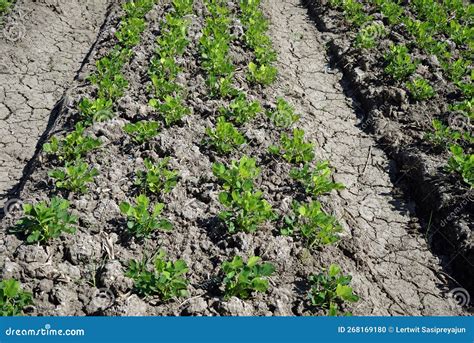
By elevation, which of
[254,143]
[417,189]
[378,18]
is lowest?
[254,143]

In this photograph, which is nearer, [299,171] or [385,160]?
[299,171]

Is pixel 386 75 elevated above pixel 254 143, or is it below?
above

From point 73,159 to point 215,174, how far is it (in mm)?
1577

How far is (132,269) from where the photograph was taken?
375cm

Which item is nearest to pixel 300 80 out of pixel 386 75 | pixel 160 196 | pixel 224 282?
pixel 386 75

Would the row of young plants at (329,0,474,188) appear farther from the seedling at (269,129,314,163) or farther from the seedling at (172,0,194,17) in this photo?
the seedling at (172,0,194,17)

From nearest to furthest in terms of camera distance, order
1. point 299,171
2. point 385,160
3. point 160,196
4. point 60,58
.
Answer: point 160,196, point 299,171, point 385,160, point 60,58

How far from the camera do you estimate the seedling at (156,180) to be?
455 cm

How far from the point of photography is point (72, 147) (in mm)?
5008

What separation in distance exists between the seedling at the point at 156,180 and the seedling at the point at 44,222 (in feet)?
2.69

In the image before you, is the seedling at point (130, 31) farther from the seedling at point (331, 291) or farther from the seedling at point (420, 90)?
the seedling at point (331, 291)

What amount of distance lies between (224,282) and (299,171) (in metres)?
1.71

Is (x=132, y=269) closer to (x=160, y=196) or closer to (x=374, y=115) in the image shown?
(x=160, y=196)

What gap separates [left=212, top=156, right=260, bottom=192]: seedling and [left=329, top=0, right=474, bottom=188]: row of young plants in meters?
2.26
